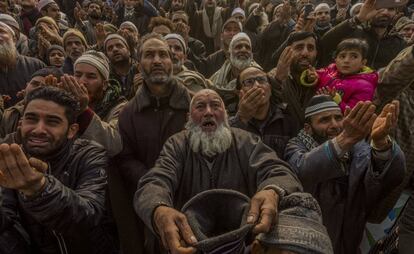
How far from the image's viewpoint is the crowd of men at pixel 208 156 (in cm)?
200

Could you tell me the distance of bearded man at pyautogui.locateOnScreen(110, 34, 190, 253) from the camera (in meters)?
3.65

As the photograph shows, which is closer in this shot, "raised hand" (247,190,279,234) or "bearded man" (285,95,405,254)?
"raised hand" (247,190,279,234)

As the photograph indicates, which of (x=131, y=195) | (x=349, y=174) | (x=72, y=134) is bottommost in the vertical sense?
(x=131, y=195)

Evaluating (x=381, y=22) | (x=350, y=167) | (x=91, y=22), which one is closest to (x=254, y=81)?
(x=350, y=167)

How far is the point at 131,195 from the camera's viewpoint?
12.3 feet

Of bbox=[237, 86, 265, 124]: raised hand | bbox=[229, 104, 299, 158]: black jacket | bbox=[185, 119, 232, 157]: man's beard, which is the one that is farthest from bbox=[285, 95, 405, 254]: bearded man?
bbox=[185, 119, 232, 157]: man's beard

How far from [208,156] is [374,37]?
12.1ft

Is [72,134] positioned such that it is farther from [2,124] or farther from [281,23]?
[281,23]

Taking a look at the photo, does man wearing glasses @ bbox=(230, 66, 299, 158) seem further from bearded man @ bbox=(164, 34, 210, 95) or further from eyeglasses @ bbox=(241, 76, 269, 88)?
bearded man @ bbox=(164, 34, 210, 95)

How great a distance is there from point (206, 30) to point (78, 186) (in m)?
6.60

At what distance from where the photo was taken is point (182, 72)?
194 inches

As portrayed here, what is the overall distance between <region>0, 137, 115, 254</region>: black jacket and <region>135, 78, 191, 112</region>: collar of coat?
104cm

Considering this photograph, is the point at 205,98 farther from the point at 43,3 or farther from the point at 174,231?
the point at 43,3

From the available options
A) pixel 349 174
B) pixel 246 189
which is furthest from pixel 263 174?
pixel 349 174
